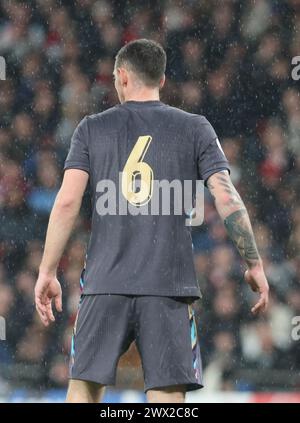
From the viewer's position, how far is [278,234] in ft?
22.3

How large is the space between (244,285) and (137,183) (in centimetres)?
325

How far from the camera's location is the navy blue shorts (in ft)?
11.4

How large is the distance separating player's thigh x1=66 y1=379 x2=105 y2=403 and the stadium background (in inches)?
102

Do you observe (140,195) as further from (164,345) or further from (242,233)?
(164,345)

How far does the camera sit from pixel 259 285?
352cm

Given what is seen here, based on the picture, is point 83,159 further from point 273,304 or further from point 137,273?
point 273,304

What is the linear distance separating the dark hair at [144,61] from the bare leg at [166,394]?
112 centimetres

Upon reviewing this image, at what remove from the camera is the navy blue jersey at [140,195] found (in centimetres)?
352

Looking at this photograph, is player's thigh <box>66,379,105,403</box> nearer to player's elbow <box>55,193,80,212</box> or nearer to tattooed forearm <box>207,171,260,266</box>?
player's elbow <box>55,193,80,212</box>

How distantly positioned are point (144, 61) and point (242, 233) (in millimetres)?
738
